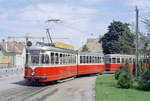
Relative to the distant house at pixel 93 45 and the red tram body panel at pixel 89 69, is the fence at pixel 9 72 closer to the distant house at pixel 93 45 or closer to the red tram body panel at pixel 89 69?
the red tram body panel at pixel 89 69

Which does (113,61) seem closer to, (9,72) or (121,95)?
(9,72)

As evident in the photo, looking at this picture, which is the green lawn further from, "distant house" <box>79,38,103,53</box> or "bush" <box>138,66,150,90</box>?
"distant house" <box>79,38,103,53</box>

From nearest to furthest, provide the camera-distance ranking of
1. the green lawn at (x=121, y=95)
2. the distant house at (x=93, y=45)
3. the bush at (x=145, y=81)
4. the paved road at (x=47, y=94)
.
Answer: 1. the green lawn at (x=121, y=95)
2. the paved road at (x=47, y=94)
3. the bush at (x=145, y=81)
4. the distant house at (x=93, y=45)

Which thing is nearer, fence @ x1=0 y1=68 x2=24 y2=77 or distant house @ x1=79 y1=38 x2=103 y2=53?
fence @ x1=0 y1=68 x2=24 y2=77

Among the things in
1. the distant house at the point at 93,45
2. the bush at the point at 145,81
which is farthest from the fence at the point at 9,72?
the distant house at the point at 93,45

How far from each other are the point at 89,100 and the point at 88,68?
1705 cm

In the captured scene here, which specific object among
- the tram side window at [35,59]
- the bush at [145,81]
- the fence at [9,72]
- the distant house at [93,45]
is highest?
the distant house at [93,45]

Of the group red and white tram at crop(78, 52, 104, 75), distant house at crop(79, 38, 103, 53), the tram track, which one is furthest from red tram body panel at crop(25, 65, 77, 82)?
distant house at crop(79, 38, 103, 53)

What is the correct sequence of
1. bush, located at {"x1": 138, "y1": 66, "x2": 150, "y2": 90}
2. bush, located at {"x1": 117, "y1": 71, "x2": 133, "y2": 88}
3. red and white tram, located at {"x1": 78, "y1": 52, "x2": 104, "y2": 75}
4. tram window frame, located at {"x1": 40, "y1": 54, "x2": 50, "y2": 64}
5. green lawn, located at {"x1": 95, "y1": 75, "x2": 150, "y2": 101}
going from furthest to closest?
1. red and white tram, located at {"x1": 78, "y1": 52, "x2": 104, "y2": 75}
2. tram window frame, located at {"x1": 40, "y1": 54, "x2": 50, "y2": 64}
3. bush, located at {"x1": 117, "y1": 71, "x2": 133, "y2": 88}
4. bush, located at {"x1": 138, "y1": 66, "x2": 150, "y2": 90}
5. green lawn, located at {"x1": 95, "y1": 75, "x2": 150, "y2": 101}

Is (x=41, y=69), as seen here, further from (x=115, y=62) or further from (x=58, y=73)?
(x=115, y=62)

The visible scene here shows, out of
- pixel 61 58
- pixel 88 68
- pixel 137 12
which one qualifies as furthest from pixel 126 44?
pixel 61 58

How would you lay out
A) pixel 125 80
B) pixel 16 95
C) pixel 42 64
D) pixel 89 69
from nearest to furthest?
pixel 16 95, pixel 125 80, pixel 42 64, pixel 89 69

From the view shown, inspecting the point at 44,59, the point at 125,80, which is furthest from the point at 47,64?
the point at 125,80

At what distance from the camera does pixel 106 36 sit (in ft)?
208
